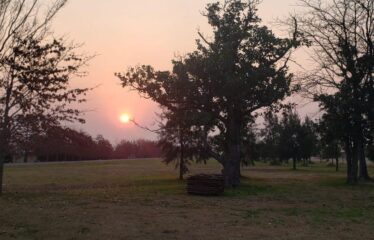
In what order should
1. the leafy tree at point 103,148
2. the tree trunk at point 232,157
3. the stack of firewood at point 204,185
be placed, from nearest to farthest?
the stack of firewood at point 204,185 → the tree trunk at point 232,157 → the leafy tree at point 103,148

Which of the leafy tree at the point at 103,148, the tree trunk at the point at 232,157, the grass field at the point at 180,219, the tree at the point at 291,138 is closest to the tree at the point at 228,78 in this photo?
the tree trunk at the point at 232,157

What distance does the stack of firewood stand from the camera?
21703 millimetres

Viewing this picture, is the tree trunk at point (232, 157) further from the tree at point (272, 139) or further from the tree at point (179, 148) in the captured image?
the tree at point (272, 139)

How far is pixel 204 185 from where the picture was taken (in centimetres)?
2175

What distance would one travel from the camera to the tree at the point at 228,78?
26.0m

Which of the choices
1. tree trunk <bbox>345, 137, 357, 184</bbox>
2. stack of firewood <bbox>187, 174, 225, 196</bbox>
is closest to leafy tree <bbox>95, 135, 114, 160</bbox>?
tree trunk <bbox>345, 137, 357, 184</bbox>

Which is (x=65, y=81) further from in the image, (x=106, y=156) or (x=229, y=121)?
(x=106, y=156)

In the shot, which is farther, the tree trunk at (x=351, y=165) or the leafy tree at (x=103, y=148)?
the leafy tree at (x=103, y=148)

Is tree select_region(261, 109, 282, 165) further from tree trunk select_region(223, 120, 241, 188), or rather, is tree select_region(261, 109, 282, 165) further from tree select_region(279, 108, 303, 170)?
tree trunk select_region(223, 120, 241, 188)

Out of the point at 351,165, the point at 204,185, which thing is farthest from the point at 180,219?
the point at 351,165

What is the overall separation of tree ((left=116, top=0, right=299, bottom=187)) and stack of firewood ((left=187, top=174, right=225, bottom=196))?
15.8 feet

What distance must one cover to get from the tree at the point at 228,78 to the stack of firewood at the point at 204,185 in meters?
4.83

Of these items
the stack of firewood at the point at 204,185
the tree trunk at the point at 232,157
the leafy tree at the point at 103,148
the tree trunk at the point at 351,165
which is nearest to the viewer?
the stack of firewood at the point at 204,185

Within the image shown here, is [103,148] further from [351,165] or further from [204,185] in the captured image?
[204,185]
